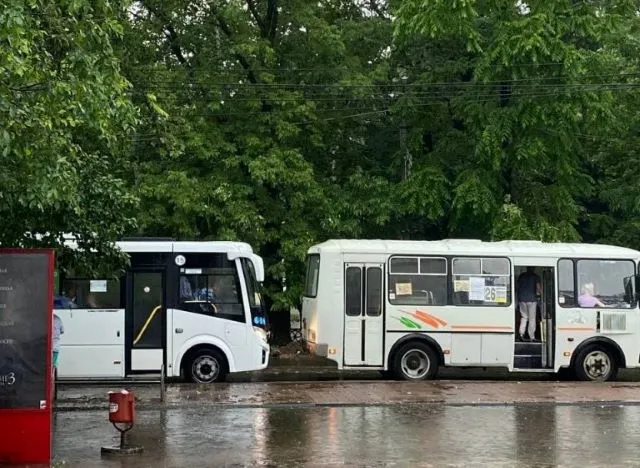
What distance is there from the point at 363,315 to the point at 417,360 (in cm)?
147

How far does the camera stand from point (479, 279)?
19141 mm

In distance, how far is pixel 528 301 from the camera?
63.3 ft

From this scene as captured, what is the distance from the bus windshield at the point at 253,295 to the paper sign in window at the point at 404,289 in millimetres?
2816

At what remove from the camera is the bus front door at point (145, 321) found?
17.8m

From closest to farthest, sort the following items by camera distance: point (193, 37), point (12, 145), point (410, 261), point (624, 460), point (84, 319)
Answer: point (12, 145)
point (624, 460)
point (84, 319)
point (410, 261)
point (193, 37)

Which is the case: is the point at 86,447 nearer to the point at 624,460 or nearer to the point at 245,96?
the point at 624,460

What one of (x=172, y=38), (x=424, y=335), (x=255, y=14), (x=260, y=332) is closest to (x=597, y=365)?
(x=424, y=335)

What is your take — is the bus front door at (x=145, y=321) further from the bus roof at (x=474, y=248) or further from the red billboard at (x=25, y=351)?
the red billboard at (x=25, y=351)

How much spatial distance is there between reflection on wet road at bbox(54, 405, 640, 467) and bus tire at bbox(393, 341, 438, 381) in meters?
3.71

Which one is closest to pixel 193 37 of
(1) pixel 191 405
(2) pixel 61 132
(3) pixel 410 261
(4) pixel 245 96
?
(4) pixel 245 96

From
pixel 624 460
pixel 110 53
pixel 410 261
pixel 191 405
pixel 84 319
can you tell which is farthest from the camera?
pixel 410 261

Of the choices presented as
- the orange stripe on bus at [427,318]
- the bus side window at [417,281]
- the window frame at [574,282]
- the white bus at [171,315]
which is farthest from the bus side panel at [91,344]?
the window frame at [574,282]

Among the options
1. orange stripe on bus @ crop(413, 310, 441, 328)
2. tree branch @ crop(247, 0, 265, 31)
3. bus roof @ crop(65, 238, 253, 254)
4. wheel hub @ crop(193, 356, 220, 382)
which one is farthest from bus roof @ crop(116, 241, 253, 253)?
tree branch @ crop(247, 0, 265, 31)

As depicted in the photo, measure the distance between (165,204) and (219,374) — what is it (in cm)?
571
